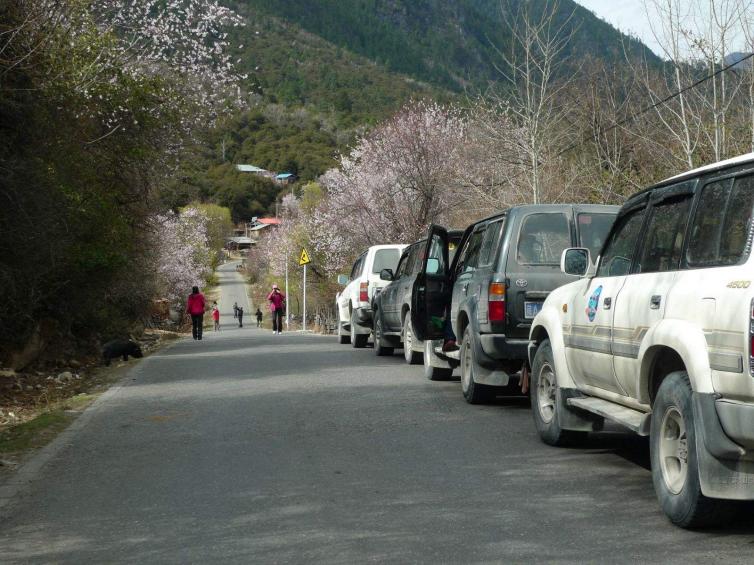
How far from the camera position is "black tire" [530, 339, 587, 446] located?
8352mm

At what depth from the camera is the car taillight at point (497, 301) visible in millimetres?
10344

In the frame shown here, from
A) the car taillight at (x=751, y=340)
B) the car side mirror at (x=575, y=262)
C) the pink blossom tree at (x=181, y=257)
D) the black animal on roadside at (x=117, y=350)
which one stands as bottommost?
the black animal on roadside at (x=117, y=350)

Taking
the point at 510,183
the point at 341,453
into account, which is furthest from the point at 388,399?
the point at 510,183

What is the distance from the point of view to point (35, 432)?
9.98m

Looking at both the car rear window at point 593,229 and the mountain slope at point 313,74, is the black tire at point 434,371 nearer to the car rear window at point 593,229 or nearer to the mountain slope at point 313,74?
the car rear window at point 593,229

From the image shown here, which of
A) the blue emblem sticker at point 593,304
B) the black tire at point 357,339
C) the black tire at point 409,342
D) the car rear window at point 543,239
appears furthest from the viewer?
the black tire at point 357,339

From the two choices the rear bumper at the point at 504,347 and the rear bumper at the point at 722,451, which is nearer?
the rear bumper at the point at 722,451

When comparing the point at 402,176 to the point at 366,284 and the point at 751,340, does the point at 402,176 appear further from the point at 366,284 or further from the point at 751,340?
the point at 751,340

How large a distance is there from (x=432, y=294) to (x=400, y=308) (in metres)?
3.71

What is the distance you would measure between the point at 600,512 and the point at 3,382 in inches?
504

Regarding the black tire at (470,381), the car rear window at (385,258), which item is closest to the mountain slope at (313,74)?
the car rear window at (385,258)

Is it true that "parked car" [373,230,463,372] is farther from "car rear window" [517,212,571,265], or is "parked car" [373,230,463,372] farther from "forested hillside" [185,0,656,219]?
"forested hillside" [185,0,656,219]

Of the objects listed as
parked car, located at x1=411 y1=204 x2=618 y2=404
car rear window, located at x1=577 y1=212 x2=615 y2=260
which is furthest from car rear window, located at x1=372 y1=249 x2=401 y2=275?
car rear window, located at x1=577 y1=212 x2=615 y2=260

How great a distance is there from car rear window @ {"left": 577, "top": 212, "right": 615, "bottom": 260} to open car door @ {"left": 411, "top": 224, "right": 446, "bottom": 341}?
8.39 ft
